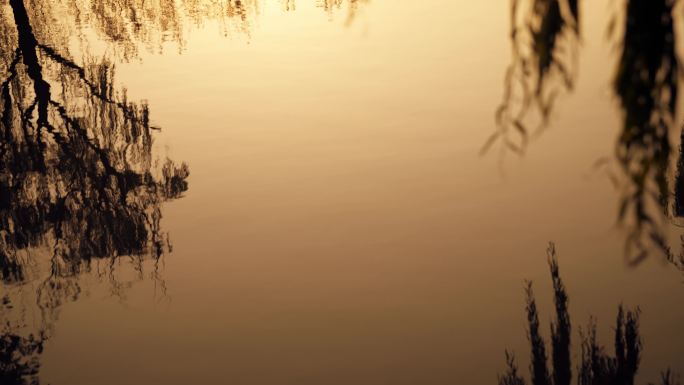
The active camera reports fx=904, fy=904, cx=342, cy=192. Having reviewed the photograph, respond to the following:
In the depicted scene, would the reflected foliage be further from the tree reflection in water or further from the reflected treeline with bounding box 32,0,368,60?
the reflected treeline with bounding box 32,0,368,60

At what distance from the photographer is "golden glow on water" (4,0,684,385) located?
538 centimetres

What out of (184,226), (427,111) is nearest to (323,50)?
(427,111)

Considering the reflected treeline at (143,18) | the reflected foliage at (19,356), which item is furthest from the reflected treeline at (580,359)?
the reflected treeline at (143,18)

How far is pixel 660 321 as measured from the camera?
5.48 meters

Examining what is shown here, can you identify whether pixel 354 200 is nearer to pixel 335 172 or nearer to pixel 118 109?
pixel 335 172

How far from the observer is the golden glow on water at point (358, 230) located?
5375mm

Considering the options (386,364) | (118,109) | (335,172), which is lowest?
(386,364)

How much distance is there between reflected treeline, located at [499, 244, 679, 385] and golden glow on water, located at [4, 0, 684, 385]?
0.60ft

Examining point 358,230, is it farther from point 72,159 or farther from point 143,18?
point 143,18

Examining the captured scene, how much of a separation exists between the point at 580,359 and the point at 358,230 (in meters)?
2.04

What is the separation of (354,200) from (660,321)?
253 cm

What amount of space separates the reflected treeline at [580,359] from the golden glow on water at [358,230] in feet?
0.60

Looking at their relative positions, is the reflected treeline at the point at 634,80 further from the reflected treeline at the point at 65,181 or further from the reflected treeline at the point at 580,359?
the reflected treeline at the point at 65,181

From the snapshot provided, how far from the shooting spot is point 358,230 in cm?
665
